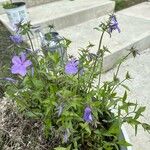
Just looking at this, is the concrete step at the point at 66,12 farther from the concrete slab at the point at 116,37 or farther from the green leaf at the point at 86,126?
the green leaf at the point at 86,126

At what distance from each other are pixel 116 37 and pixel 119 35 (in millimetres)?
80

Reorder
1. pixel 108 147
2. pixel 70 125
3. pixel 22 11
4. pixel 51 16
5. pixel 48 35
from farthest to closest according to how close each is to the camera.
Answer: pixel 51 16 → pixel 22 11 → pixel 48 35 → pixel 108 147 → pixel 70 125

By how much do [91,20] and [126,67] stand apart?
118 centimetres

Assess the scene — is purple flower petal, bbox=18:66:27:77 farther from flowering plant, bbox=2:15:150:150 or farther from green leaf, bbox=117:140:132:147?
green leaf, bbox=117:140:132:147

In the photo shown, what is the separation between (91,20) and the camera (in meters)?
4.38

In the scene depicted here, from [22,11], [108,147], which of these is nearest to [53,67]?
[108,147]

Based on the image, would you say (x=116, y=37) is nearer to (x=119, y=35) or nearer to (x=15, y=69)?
(x=119, y=35)

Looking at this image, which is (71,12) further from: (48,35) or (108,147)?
(108,147)

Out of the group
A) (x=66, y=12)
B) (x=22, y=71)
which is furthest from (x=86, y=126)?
(x=66, y=12)

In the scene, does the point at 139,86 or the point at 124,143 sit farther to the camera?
the point at 139,86

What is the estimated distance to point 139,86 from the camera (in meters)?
3.11

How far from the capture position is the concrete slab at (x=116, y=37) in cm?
342

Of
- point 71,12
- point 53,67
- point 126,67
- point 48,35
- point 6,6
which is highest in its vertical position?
point 48,35

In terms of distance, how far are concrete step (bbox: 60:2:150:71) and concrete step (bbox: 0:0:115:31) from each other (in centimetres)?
9
